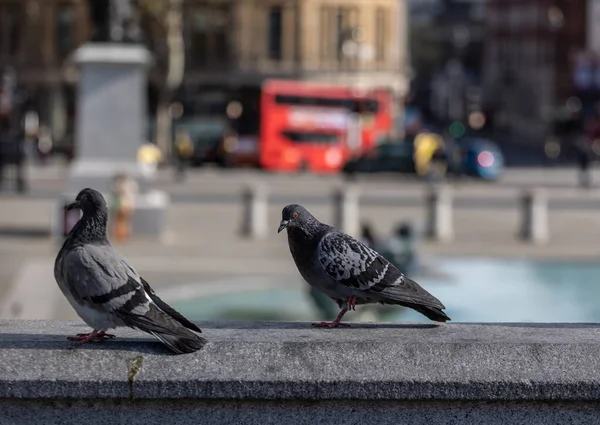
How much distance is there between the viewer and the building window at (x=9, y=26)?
7369 cm

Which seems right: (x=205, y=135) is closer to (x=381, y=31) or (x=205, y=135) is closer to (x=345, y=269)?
(x=381, y=31)

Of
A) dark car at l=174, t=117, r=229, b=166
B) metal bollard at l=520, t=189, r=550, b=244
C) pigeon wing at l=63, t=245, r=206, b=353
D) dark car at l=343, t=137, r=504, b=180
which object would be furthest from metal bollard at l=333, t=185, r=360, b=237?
dark car at l=174, t=117, r=229, b=166

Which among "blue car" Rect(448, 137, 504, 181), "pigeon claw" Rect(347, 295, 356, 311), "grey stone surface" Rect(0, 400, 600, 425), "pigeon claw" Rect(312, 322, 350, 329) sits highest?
"pigeon claw" Rect(347, 295, 356, 311)

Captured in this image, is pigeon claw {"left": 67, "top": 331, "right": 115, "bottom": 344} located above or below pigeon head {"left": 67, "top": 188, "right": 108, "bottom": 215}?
below

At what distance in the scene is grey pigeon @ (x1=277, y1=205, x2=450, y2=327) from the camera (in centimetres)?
505

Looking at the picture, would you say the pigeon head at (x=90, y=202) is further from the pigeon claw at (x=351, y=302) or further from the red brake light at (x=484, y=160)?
Answer: the red brake light at (x=484, y=160)

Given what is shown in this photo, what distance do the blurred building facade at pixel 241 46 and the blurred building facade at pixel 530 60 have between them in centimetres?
1381

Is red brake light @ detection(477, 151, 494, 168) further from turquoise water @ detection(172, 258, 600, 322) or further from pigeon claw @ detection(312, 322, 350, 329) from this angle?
pigeon claw @ detection(312, 322, 350, 329)

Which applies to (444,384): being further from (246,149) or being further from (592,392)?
(246,149)

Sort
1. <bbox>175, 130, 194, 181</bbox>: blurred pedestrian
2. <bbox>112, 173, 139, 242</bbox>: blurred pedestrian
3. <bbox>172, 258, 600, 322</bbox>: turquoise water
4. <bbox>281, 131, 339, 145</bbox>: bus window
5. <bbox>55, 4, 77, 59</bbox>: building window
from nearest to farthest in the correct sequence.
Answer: <bbox>172, 258, 600, 322</bbox>: turquoise water → <bbox>112, 173, 139, 242</bbox>: blurred pedestrian → <bbox>175, 130, 194, 181</bbox>: blurred pedestrian → <bbox>281, 131, 339, 145</bbox>: bus window → <bbox>55, 4, 77, 59</bbox>: building window

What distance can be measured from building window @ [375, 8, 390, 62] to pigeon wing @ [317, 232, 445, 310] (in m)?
71.9

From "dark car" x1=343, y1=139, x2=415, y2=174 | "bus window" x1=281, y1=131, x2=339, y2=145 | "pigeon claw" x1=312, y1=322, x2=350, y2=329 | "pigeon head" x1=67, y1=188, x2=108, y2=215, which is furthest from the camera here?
"bus window" x1=281, y1=131, x2=339, y2=145

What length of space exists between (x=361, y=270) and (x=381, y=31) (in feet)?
238

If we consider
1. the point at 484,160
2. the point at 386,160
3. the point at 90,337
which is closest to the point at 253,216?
the point at 90,337
